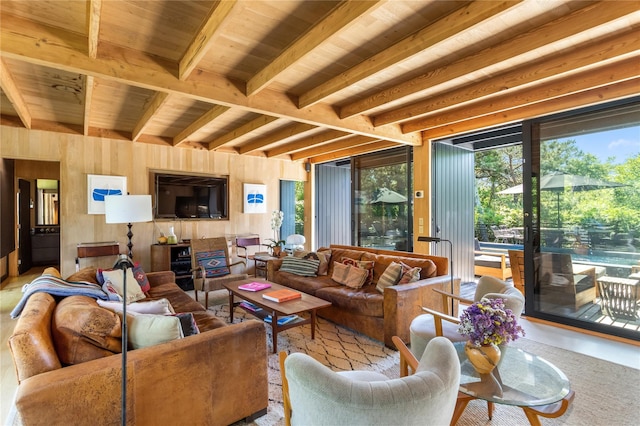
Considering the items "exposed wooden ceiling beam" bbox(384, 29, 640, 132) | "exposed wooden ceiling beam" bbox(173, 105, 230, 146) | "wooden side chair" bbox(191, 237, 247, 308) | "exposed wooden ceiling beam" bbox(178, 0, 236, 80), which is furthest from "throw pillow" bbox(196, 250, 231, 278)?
"exposed wooden ceiling beam" bbox(384, 29, 640, 132)

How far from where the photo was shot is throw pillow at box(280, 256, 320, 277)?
4492 millimetres

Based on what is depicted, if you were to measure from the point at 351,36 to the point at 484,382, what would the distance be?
244cm

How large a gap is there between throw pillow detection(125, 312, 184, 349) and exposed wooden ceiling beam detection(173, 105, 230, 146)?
102 inches

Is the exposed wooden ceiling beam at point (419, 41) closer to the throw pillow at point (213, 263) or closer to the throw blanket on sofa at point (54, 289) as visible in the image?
the throw blanket on sofa at point (54, 289)

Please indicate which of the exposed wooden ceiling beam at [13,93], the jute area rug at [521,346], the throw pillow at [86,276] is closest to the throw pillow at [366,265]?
the jute area rug at [521,346]

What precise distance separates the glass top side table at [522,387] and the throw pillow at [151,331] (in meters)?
1.60

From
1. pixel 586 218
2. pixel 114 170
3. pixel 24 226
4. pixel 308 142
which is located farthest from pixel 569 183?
pixel 24 226

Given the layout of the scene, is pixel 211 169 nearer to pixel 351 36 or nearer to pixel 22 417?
pixel 351 36

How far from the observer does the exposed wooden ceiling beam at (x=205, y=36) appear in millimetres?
1860

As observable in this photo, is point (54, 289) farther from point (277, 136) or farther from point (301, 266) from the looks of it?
point (277, 136)

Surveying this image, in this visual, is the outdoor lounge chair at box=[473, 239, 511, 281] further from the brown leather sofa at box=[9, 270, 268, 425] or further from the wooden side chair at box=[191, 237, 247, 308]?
the brown leather sofa at box=[9, 270, 268, 425]

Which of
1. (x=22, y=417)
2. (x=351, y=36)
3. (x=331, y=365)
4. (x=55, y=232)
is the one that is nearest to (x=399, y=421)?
(x=22, y=417)

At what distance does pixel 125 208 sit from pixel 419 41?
147 inches

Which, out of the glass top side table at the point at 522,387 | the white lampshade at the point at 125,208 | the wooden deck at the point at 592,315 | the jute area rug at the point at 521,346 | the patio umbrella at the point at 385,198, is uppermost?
the patio umbrella at the point at 385,198
